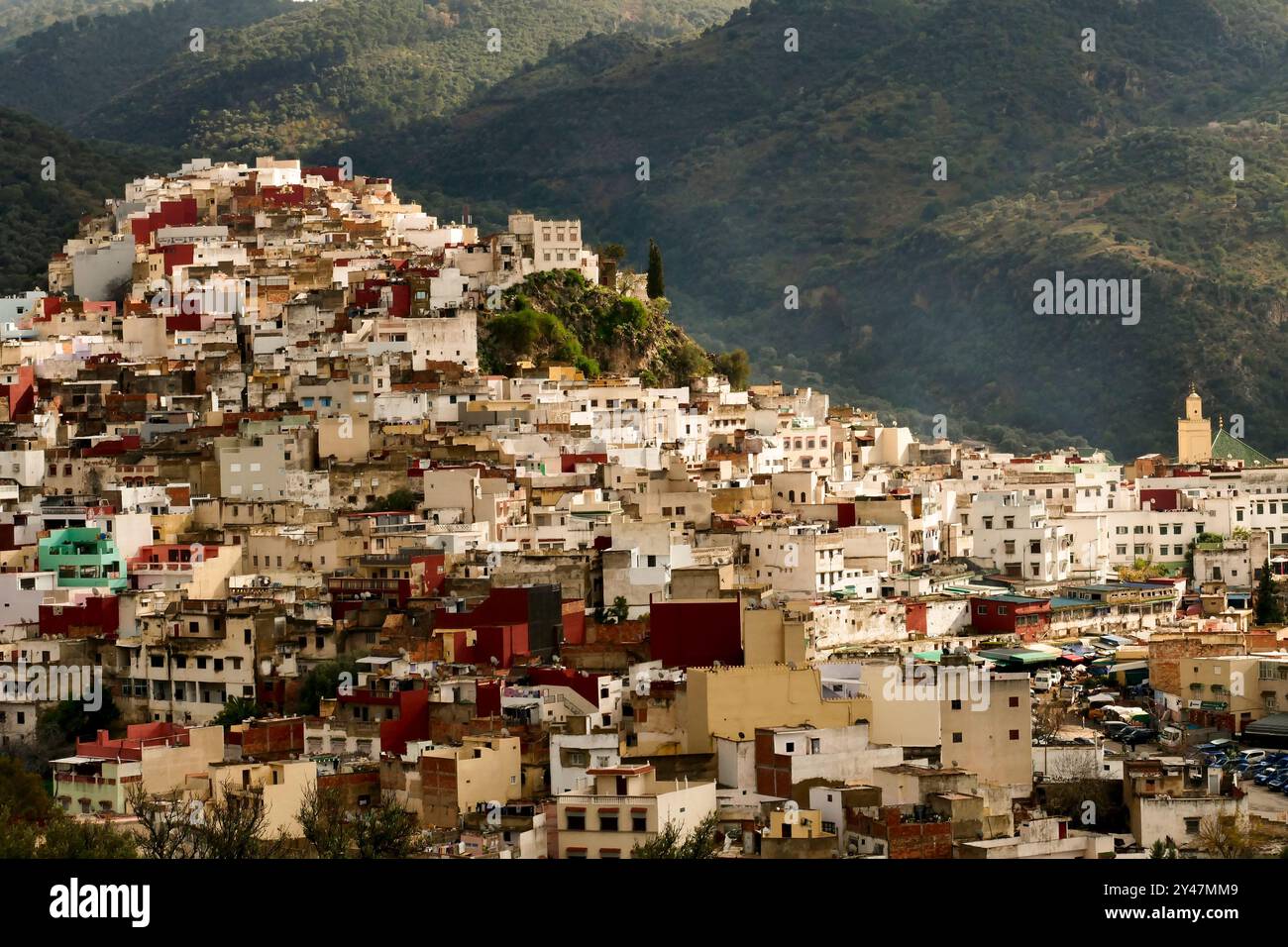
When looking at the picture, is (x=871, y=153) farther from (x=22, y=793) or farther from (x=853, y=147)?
(x=22, y=793)

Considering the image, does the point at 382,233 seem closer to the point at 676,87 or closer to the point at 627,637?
the point at 627,637

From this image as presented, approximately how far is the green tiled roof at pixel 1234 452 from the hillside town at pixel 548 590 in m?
0.33

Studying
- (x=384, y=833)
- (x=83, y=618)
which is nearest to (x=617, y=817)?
(x=384, y=833)

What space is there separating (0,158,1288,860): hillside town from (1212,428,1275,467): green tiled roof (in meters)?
0.33

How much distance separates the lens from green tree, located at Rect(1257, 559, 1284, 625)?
162 feet

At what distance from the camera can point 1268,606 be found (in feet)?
162

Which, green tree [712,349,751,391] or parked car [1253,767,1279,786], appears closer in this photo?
parked car [1253,767,1279,786]

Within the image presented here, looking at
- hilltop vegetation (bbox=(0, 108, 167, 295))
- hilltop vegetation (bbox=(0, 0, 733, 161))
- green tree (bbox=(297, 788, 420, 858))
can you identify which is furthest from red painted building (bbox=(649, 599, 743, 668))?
hilltop vegetation (bbox=(0, 0, 733, 161))

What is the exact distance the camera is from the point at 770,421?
2329 inches

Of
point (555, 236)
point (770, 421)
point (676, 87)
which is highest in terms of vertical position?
point (676, 87)

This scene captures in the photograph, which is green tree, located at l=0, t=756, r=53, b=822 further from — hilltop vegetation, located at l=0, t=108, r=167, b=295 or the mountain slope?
the mountain slope

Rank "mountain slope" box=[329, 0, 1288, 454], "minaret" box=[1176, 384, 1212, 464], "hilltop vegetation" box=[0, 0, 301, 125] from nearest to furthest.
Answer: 1. "minaret" box=[1176, 384, 1212, 464]
2. "mountain slope" box=[329, 0, 1288, 454]
3. "hilltop vegetation" box=[0, 0, 301, 125]
